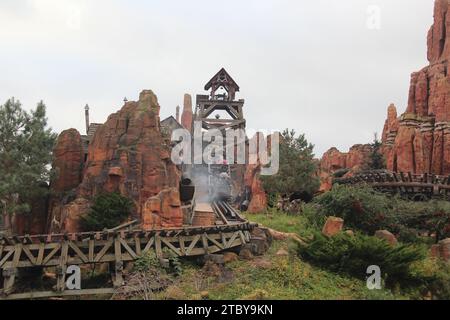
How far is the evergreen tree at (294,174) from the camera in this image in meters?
28.1

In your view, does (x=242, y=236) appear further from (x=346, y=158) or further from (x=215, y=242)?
(x=346, y=158)

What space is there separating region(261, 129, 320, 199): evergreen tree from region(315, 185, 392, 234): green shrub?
488 cm

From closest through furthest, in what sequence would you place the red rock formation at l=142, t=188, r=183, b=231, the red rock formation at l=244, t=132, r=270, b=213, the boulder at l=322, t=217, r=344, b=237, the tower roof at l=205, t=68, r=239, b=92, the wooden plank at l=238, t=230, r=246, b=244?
1. the red rock formation at l=142, t=188, r=183, b=231
2. the wooden plank at l=238, t=230, r=246, b=244
3. the boulder at l=322, t=217, r=344, b=237
4. the red rock formation at l=244, t=132, r=270, b=213
5. the tower roof at l=205, t=68, r=239, b=92

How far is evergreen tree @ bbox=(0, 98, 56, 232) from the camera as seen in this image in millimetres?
22297

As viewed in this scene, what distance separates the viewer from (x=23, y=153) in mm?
23406

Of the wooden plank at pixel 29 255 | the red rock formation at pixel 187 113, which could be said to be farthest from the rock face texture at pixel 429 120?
the wooden plank at pixel 29 255

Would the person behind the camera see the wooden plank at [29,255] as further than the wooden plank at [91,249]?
No

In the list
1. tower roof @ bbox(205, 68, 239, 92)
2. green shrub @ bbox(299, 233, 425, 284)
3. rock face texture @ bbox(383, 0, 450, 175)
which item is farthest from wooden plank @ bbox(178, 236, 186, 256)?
rock face texture @ bbox(383, 0, 450, 175)

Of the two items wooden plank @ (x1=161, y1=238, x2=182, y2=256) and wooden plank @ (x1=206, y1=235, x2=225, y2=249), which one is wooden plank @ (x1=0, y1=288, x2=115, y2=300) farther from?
wooden plank @ (x1=206, y1=235, x2=225, y2=249)

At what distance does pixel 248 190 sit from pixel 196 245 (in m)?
12.4

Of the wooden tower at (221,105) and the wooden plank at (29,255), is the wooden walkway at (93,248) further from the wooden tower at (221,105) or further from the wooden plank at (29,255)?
the wooden tower at (221,105)

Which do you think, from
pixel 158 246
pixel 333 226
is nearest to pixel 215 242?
pixel 158 246

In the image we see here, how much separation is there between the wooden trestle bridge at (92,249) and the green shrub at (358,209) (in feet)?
20.6
